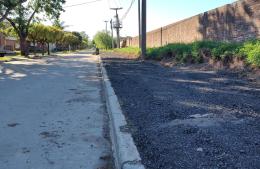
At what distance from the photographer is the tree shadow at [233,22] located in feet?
57.3

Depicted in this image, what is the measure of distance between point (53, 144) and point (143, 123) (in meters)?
1.50

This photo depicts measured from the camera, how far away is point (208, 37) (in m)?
24.0

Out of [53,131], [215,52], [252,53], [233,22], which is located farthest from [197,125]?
[233,22]

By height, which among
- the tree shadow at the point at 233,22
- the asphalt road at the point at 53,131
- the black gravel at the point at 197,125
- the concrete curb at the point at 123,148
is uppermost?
the tree shadow at the point at 233,22

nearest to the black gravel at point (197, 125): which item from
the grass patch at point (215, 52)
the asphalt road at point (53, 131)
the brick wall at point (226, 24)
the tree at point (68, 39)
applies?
the asphalt road at point (53, 131)

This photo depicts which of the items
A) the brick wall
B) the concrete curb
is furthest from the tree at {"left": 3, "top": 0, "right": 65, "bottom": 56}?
the concrete curb

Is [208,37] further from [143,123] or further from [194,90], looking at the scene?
[143,123]

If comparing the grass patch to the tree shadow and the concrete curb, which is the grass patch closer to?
the tree shadow

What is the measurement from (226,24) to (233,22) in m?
0.98

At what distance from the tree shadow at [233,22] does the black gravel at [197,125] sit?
7143 mm

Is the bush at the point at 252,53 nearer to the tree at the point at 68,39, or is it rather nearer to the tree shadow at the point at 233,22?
the tree shadow at the point at 233,22

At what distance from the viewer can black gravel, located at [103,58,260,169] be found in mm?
4626

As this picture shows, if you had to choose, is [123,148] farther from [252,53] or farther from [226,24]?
[226,24]

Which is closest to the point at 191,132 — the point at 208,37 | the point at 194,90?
the point at 194,90
